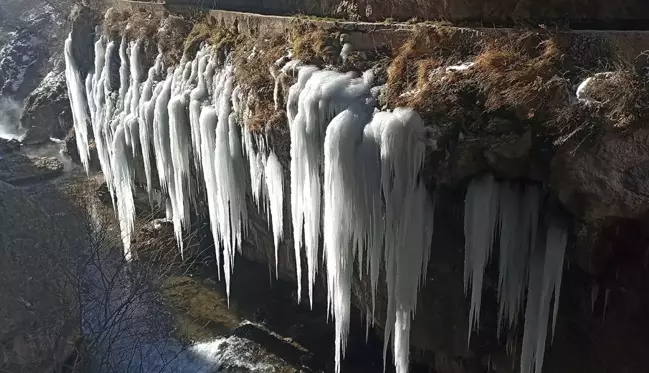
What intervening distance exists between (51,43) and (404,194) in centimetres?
3050

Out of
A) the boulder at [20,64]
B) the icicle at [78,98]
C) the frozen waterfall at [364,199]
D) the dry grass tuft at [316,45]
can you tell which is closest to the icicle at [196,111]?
the frozen waterfall at [364,199]

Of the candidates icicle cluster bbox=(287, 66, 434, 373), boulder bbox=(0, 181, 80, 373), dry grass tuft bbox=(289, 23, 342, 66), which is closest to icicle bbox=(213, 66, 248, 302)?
dry grass tuft bbox=(289, 23, 342, 66)

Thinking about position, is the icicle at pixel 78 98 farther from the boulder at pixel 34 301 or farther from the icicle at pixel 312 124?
the icicle at pixel 312 124

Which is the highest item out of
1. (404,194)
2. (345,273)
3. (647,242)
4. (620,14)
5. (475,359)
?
(620,14)

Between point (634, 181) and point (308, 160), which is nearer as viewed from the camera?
point (634, 181)

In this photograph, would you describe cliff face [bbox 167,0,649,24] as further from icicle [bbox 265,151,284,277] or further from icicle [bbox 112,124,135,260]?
icicle [bbox 112,124,135,260]

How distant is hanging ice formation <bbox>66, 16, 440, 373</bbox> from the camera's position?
639 cm

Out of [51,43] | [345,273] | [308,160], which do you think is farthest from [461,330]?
[51,43]

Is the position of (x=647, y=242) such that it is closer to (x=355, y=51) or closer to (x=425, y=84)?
(x=425, y=84)

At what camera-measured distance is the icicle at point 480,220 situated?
6.17 metres

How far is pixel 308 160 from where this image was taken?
735cm

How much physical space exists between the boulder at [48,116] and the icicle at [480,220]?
2152cm

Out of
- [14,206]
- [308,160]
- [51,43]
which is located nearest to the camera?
[308,160]

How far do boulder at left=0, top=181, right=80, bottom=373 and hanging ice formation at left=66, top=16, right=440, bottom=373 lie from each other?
102 inches
